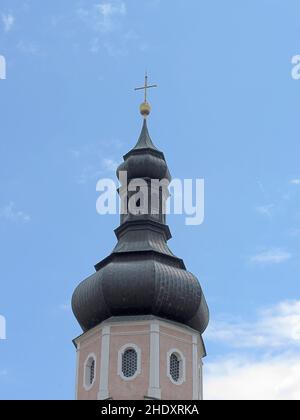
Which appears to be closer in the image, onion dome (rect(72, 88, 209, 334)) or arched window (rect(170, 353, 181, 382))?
arched window (rect(170, 353, 181, 382))

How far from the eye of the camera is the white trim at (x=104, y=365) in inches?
1310

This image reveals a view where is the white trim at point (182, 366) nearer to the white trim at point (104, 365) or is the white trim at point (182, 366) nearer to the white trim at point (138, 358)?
the white trim at point (138, 358)

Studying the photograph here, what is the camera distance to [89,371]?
34875 millimetres

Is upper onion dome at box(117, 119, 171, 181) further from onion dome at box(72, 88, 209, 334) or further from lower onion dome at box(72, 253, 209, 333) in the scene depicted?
lower onion dome at box(72, 253, 209, 333)

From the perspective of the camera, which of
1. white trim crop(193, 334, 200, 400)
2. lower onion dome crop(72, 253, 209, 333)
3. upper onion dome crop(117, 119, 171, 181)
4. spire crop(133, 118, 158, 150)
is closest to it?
white trim crop(193, 334, 200, 400)

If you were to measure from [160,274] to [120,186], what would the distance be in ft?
20.5

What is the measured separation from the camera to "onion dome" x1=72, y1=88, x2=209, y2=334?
3484 cm

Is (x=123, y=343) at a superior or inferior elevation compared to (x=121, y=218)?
inferior

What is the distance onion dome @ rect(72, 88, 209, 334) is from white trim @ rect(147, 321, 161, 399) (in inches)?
30.8

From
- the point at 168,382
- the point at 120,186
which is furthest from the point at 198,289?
the point at 120,186

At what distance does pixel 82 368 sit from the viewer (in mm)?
35062

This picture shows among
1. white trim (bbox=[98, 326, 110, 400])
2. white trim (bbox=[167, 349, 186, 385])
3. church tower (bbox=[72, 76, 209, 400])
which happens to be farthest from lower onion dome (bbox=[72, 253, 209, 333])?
white trim (bbox=[167, 349, 186, 385])
